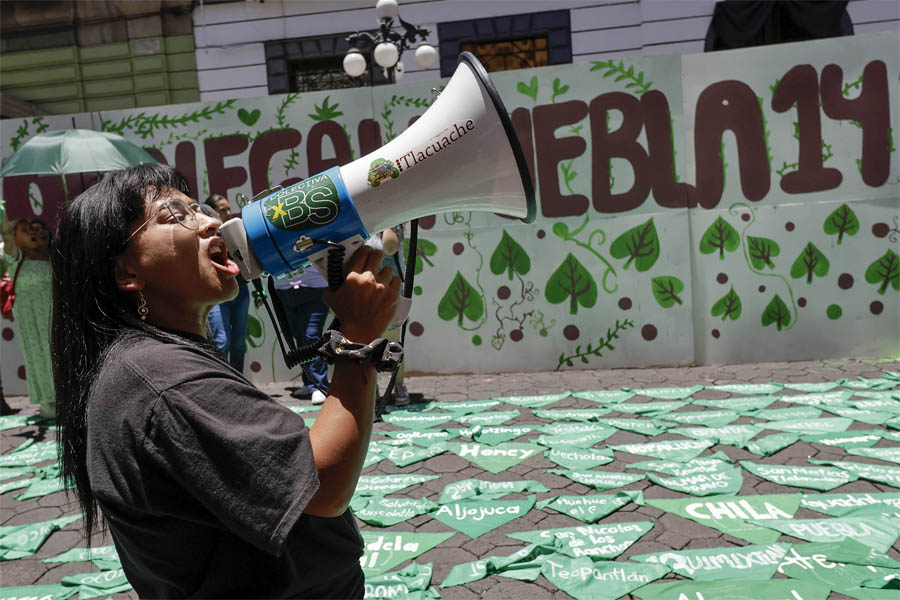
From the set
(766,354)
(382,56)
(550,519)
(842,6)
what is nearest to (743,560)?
(550,519)

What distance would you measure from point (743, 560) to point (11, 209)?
679 cm

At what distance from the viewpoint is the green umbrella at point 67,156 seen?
15.5ft

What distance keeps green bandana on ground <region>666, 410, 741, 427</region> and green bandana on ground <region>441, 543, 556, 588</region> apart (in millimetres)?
1954

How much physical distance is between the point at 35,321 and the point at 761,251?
19.6 feet

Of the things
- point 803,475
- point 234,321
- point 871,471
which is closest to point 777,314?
point 871,471

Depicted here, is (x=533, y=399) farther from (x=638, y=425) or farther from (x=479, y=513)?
(x=479, y=513)

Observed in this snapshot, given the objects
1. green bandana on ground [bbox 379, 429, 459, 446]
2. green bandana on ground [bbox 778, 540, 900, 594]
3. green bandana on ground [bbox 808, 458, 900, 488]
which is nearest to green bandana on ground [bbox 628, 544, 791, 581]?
green bandana on ground [bbox 778, 540, 900, 594]

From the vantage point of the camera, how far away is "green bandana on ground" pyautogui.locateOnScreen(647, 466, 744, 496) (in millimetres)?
3150

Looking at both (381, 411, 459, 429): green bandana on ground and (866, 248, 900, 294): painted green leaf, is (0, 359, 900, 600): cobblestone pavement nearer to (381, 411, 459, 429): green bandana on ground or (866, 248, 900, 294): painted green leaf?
(381, 411, 459, 429): green bandana on ground

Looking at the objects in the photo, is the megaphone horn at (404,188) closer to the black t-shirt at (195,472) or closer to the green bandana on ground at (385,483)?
the black t-shirt at (195,472)

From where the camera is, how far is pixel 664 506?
3.03 m

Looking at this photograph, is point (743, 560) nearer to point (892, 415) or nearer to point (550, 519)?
point (550, 519)

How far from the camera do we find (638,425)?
4266 mm

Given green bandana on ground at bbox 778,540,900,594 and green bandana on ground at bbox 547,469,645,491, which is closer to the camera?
green bandana on ground at bbox 778,540,900,594
